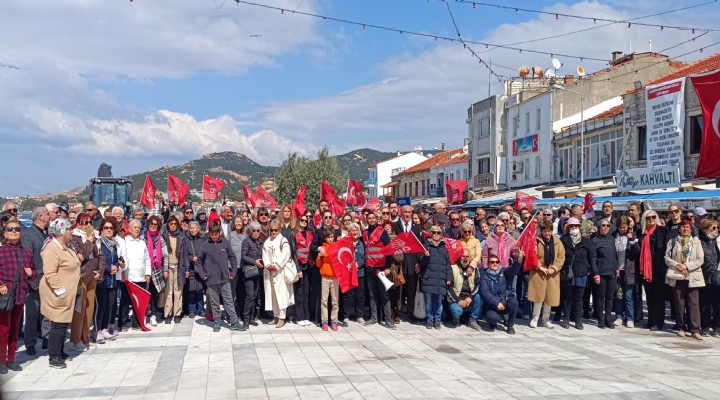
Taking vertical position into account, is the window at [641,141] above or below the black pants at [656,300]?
above

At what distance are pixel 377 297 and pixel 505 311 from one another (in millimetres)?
2264

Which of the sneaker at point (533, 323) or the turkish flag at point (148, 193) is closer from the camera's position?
the sneaker at point (533, 323)

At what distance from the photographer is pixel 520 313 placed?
1270 cm

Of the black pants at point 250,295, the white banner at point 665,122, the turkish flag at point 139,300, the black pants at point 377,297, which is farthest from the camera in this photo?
the white banner at point 665,122

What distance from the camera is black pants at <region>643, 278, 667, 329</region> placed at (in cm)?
1128

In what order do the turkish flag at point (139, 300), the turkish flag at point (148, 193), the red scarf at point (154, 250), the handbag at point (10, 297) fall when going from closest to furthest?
the handbag at point (10, 297)
the turkish flag at point (139, 300)
the red scarf at point (154, 250)
the turkish flag at point (148, 193)

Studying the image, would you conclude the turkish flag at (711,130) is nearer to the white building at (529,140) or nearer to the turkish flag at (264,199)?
the turkish flag at (264,199)

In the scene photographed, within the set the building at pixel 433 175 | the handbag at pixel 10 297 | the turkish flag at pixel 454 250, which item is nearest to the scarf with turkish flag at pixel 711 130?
the turkish flag at pixel 454 250

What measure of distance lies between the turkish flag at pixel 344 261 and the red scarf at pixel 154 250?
2.86 meters

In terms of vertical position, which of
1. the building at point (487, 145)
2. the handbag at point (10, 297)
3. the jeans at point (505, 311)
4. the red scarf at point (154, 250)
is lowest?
the jeans at point (505, 311)

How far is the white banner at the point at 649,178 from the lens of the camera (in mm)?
20266

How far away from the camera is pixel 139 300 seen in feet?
35.0

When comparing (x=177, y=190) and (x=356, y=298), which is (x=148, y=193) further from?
(x=356, y=298)

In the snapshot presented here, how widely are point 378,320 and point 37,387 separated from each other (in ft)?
19.8
